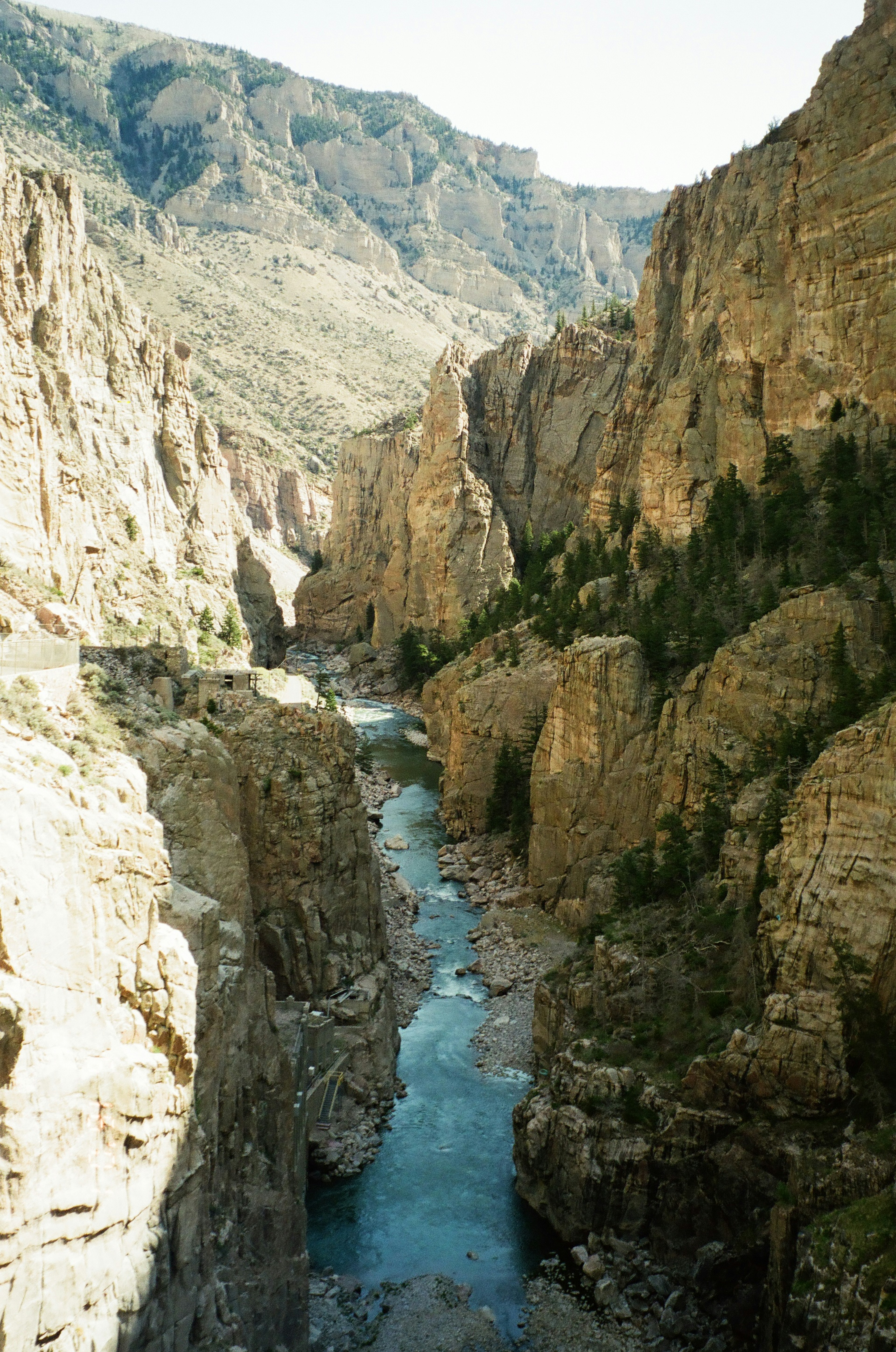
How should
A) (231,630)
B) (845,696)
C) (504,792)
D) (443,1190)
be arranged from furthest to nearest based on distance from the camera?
(231,630) < (504,792) < (845,696) < (443,1190)

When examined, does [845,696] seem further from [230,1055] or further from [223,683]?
[230,1055]

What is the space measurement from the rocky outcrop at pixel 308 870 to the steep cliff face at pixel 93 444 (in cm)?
1646

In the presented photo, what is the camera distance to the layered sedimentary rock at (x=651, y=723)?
36.8m

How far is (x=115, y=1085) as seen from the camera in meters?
13.8

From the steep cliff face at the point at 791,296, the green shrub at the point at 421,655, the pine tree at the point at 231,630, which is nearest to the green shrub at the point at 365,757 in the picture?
the pine tree at the point at 231,630

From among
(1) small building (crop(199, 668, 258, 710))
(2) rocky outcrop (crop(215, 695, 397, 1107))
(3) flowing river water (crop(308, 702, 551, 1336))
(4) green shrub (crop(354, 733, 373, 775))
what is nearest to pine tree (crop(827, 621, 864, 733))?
(3) flowing river water (crop(308, 702, 551, 1336))

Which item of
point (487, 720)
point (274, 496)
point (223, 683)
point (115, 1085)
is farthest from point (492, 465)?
point (115, 1085)

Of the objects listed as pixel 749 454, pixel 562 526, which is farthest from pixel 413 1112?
pixel 562 526

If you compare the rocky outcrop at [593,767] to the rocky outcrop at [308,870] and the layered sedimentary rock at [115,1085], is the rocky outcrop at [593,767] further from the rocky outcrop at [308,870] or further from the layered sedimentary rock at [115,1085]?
the layered sedimentary rock at [115,1085]

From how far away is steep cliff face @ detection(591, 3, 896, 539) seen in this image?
46.4m

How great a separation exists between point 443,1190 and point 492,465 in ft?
272

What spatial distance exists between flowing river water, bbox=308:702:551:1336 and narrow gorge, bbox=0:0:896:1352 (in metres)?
0.13

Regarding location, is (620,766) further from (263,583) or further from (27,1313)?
(263,583)

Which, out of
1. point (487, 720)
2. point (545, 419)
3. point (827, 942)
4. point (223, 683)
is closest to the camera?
point (827, 942)
